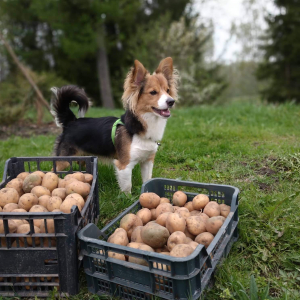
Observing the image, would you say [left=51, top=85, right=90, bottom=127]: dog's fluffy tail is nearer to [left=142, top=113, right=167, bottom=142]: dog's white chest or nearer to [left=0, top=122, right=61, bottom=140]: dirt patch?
[left=142, top=113, right=167, bottom=142]: dog's white chest

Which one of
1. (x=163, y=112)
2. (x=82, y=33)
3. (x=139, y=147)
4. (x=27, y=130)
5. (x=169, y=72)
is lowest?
(x=27, y=130)

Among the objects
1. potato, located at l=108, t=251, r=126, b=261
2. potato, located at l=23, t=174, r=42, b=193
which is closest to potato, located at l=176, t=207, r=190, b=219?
potato, located at l=108, t=251, r=126, b=261

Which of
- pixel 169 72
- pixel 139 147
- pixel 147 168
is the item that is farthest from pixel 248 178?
pixel 169 72

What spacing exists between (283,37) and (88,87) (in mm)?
10629

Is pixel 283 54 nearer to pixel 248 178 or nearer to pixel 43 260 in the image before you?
pixel 248 178

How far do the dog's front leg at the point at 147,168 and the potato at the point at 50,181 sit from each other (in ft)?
3.81

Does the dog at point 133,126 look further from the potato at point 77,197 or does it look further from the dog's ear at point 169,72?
the potato at point 77,197

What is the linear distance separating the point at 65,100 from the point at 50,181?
1.44 meters

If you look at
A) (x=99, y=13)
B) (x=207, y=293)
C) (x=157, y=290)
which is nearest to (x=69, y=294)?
(x=157, y=290)

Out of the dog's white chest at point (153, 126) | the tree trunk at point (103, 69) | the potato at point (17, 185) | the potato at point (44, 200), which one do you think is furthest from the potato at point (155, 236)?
Result: the tree trunk at point (103, 69)

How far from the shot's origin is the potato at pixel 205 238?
197 cm

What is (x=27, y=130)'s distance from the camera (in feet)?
24.2

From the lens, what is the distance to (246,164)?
3.62 m

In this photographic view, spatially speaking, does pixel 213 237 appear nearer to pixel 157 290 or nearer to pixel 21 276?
pixel 157 290
